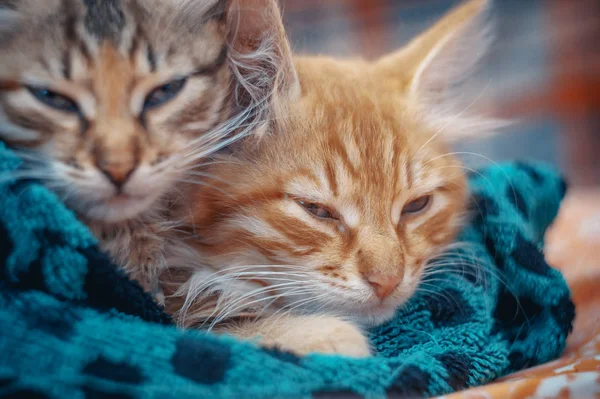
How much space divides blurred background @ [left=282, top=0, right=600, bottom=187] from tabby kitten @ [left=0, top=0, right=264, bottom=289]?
72.9 inches

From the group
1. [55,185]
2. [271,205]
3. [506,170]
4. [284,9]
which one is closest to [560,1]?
[506,170]

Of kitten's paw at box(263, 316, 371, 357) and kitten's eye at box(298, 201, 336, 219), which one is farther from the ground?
kitten's eye at box(298, 201, 336, 219)

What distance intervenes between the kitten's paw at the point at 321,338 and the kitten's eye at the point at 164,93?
0.38 m

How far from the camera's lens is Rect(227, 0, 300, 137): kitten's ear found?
860 millimetres

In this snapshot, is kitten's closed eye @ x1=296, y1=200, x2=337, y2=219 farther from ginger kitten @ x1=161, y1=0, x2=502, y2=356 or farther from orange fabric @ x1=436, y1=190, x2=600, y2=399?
orange fabric @ x1=436, y1=190, x2=600, y2=399

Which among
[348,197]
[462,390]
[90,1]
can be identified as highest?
[90,1]

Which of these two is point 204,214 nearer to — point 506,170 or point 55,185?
point 55,185

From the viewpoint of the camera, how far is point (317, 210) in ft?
2.91

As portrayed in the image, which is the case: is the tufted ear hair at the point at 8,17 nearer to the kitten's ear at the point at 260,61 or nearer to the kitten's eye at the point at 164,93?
the kitten's eye at the point at 164,93

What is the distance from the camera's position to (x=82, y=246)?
2.25 feet

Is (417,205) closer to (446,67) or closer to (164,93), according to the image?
(446,67)

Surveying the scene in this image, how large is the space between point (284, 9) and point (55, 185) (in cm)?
52

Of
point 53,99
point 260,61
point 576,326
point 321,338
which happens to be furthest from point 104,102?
point 576,326

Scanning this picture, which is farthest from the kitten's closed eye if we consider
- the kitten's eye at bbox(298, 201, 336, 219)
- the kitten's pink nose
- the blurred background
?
the blurred background
